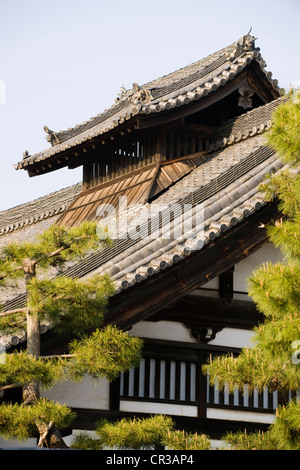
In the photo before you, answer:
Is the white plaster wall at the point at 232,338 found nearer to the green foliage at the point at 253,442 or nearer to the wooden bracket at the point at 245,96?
the green foliage at the point at 253,442

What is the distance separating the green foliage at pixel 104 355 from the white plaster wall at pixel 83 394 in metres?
2.03

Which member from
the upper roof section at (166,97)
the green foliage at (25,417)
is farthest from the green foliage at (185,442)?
the upper roof section at (166,97)

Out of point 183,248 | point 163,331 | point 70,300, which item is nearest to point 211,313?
point 163,331

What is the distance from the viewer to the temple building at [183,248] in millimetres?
10922

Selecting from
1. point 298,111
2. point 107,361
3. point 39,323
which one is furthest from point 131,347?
point 298,111

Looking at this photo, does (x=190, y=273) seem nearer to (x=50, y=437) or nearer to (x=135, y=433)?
(x=135, y=433)

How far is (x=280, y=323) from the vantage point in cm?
782

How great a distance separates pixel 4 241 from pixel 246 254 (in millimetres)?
12121

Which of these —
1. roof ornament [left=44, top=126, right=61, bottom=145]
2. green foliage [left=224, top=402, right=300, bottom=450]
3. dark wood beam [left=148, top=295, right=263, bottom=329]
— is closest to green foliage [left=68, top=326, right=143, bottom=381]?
green foliage [left=224, top=402, right=300, bottom=450]

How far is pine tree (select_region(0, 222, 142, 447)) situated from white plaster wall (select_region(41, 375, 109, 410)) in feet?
5.22

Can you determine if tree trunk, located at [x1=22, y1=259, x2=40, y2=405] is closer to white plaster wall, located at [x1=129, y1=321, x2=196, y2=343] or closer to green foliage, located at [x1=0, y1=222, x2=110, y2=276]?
green foliage, located at [x1=0, y1=222, x2=110, y2=276]
